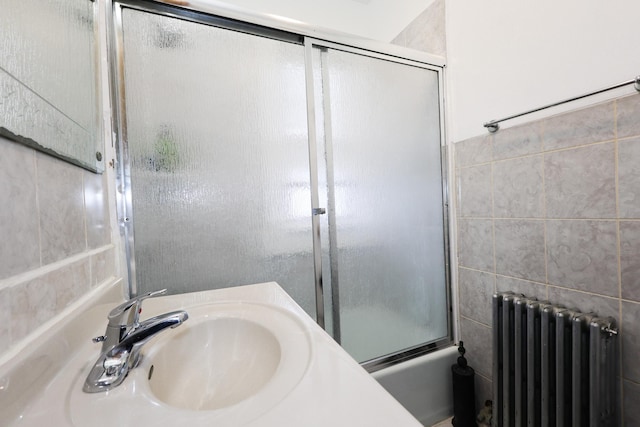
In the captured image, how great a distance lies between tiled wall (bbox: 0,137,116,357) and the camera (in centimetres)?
36

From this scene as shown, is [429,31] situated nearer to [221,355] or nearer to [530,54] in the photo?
[530,54]

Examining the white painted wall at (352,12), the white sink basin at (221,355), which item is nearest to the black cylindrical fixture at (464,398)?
the white sink basin at (221,355)

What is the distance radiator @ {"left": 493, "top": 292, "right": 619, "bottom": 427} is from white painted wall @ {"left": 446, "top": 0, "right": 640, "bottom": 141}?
30.9 inches

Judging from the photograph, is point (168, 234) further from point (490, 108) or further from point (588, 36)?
point (588, 36)

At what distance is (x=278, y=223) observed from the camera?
3.76ft

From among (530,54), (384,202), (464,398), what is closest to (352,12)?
(530,54)

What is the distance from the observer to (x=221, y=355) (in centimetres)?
65

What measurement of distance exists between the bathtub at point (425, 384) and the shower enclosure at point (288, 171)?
0.23 feet

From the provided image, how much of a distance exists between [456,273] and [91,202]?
164cm

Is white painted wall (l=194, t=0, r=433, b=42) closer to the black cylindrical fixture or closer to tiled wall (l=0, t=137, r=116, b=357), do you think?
tiled wall (l=0, t=137, r=116, b=357)

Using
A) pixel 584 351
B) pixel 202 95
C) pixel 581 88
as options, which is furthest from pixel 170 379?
pixel 581 88

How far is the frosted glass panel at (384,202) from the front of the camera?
128 centimetres

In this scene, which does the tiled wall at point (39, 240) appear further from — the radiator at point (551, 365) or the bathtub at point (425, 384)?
the radiator at point (551, 365)

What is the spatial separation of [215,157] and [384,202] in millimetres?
840
